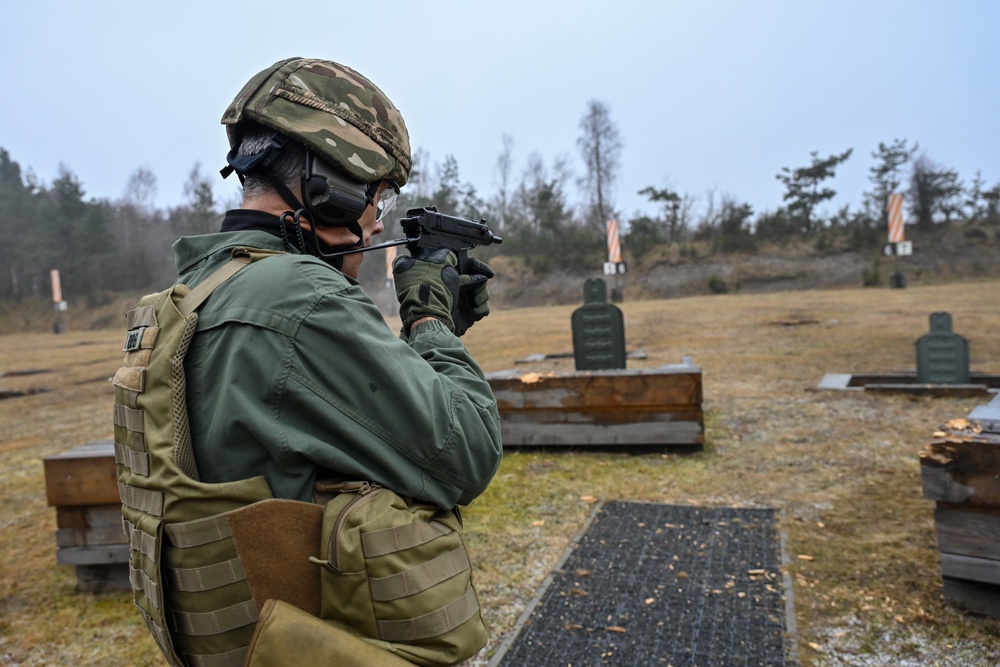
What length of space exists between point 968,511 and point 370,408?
2817 millimetres

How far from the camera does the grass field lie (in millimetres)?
2881

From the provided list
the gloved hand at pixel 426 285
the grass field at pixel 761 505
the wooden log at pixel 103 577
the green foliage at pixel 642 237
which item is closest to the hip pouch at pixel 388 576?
the gloved hand at pixel 426 285

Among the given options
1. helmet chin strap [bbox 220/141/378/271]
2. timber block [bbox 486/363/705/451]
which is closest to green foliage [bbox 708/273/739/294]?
timber block [bbox 486/363/705/451]

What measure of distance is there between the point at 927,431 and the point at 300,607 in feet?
20.3

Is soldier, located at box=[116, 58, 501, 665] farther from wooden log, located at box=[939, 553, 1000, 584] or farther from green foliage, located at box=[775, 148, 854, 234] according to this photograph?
green foliage, located at box=[775, 148, 854, 234]

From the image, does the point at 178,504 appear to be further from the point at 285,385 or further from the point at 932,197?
the point at 932,197

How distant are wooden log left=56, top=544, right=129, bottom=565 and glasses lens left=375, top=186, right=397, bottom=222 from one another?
110 inches

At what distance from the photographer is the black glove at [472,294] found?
1877mm

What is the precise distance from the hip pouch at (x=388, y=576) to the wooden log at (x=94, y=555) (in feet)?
9.51

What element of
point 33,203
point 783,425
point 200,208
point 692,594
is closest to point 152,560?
point 692,594

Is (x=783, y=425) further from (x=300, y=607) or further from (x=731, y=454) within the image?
(x=300, y=607)

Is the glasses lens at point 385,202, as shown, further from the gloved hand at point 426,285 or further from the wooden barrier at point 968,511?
the wooden barrier at point 968,511

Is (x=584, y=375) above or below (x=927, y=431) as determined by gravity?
above

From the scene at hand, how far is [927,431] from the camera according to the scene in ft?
19.0
